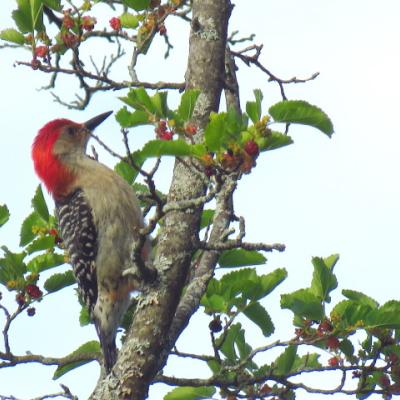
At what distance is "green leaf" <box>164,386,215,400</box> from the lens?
6.01 m

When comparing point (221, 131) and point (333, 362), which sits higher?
point (221, 131)

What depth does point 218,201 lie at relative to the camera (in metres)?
4.73

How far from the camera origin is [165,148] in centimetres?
448

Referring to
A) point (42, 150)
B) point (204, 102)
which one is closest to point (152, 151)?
point (204, 102)

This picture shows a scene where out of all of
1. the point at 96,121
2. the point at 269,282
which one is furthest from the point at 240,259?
the point at 96,121

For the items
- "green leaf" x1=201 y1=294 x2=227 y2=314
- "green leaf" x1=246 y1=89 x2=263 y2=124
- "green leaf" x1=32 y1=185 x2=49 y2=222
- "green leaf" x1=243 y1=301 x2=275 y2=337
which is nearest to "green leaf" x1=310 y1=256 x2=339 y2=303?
"green leaf" x1=243 y1=301 x2=275 y2=337

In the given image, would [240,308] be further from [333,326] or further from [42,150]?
[42,150]

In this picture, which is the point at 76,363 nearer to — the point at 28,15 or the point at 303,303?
the point at 303,303

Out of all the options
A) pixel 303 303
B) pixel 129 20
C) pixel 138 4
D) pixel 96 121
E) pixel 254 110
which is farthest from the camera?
pixel 96 121

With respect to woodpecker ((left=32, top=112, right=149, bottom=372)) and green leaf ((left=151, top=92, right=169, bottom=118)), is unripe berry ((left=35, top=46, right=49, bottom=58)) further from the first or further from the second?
green leaf ((left=151, top=92, right=169, bottom=118))

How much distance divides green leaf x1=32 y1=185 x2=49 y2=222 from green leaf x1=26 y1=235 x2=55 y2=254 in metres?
0.33

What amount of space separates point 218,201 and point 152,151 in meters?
0.48

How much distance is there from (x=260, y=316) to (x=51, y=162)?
10.9ft

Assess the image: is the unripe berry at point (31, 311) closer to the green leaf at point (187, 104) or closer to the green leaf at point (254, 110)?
the green leaf at point (187, 104)
